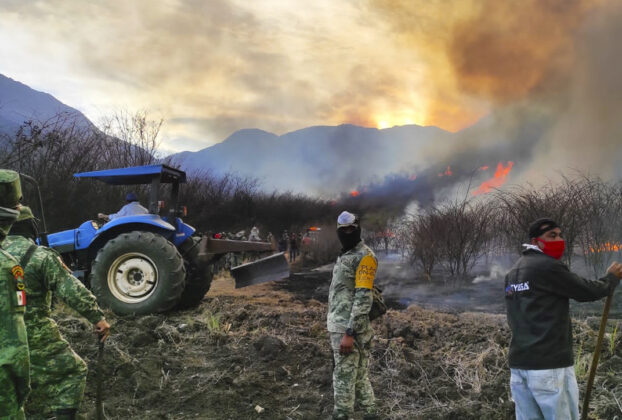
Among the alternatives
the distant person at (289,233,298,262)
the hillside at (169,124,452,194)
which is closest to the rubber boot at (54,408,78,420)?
the hillside at (169,124,452,194)

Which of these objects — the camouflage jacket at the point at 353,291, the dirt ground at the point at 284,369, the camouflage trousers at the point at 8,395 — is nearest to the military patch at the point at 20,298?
the camouflage trousers at the point at 8,395

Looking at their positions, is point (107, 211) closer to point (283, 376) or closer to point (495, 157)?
point (283, 376)

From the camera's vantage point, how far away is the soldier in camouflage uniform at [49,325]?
112 inches

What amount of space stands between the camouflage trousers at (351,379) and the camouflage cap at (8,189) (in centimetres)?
229

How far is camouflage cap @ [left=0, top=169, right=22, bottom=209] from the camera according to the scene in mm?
2426

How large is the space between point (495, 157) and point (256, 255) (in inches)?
777

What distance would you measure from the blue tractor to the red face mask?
14.5 ft

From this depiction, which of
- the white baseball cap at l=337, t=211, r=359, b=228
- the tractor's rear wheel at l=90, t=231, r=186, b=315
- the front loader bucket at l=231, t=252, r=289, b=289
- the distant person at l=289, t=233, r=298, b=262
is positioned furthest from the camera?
the distant person at l=289, t=233, r=298, b=262

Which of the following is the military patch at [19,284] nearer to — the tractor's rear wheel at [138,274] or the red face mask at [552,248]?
the red face mask at [552,248]

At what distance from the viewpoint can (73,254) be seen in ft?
22.3

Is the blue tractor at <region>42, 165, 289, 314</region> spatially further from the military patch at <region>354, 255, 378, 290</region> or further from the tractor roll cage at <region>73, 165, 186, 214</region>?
the military patch at <region>354, 255, 378, 290</region>

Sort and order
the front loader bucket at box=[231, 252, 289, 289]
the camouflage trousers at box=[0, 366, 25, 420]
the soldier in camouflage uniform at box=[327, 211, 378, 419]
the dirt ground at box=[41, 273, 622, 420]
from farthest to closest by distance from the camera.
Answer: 1. the front loader bucket at box=[231, 252, 289, 289]
2. the dirt ground at box=[41, 273, 622, 420]
3. the soldier in camouflage uniform at box=[327, 211, 378, 419]
4. the camouflage trousers at box=[0, 366, 25, 420]

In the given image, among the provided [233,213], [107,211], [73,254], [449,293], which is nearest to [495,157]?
[233,213]

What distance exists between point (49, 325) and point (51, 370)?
0.90 feet
